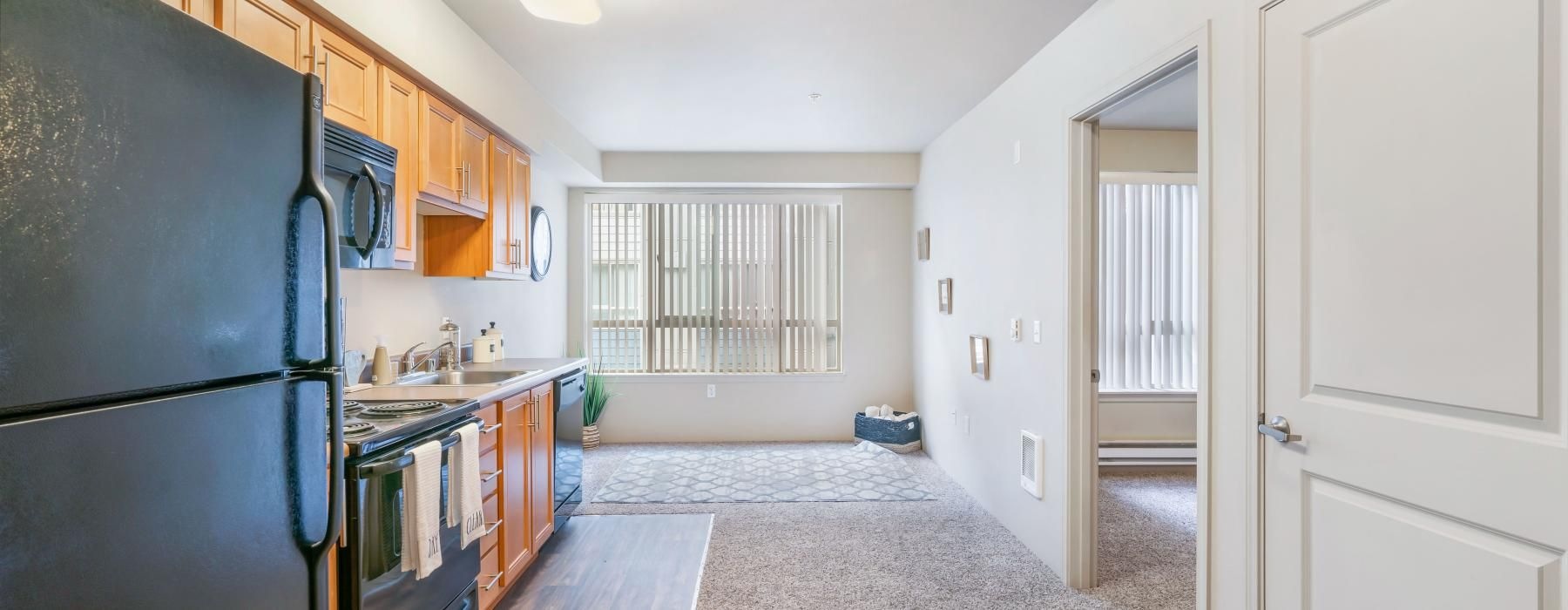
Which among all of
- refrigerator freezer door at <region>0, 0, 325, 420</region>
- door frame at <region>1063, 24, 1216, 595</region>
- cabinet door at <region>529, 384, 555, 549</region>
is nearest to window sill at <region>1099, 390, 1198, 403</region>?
door frame at <region>1063, 24, 1216, 595</region>

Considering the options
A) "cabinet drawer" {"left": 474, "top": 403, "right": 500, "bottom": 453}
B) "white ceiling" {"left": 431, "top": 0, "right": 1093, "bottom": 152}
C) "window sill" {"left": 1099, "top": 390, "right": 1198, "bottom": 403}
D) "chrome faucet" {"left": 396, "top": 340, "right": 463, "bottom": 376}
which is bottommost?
"window sill" {"left": 1099, "top": 390, "right": 1198, "bottom": 403}

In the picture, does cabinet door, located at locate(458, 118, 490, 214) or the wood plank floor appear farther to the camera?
cabinet door, located at locate(458, 118, 490, 214)

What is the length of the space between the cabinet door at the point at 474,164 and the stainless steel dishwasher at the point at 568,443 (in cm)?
94

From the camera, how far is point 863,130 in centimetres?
426

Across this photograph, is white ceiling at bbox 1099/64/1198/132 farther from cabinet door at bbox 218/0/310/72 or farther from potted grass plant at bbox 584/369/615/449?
potted grass plant at bbox 584/369/615/449

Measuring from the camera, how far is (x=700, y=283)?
5289 mm

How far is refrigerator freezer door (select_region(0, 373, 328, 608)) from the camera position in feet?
2.15

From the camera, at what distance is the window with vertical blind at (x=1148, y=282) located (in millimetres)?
4367

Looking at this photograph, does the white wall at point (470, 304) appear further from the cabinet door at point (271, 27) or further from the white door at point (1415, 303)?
the white door at point (1415, 303)

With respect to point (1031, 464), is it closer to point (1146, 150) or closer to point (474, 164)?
point (1146, 150)

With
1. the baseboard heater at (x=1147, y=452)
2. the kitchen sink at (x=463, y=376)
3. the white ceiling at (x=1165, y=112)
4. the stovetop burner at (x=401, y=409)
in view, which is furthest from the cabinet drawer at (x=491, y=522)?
the baseboard heater at (x=1147, y=452)

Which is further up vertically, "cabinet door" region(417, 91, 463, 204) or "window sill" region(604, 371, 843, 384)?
"cabinet door" region(417, 91, 463, 204)

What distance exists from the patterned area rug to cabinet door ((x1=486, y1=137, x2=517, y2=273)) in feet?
5.15

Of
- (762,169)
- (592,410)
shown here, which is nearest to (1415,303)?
(762,169)
